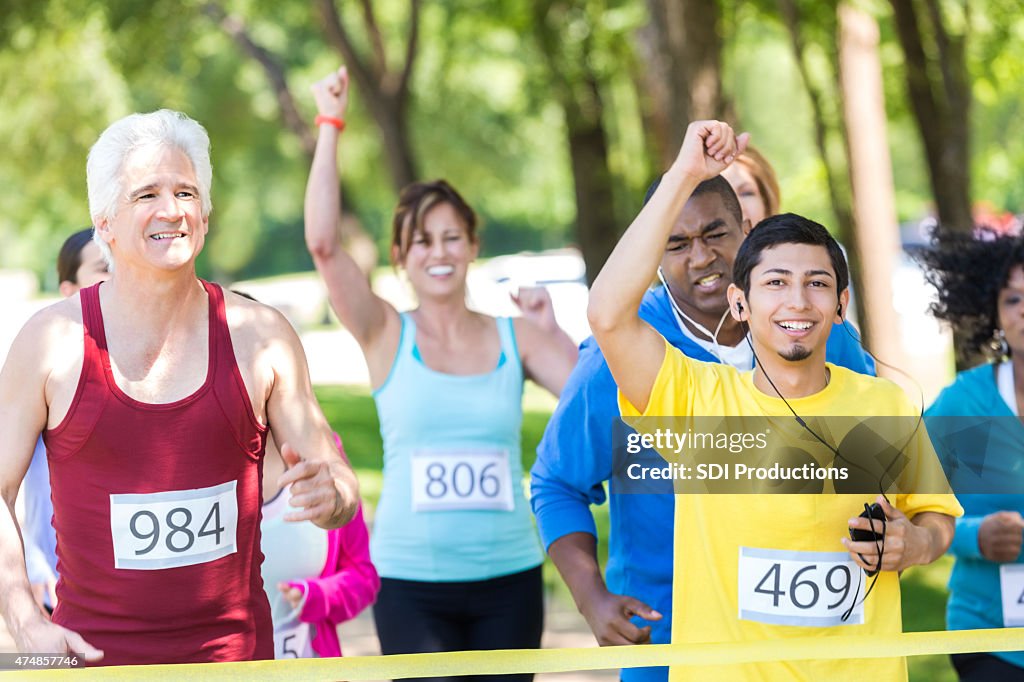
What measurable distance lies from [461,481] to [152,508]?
5.09 ft

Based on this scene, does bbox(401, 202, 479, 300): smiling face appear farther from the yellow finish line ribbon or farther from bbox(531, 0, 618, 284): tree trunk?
bbox(531, 0, 618, 284): tree trunk

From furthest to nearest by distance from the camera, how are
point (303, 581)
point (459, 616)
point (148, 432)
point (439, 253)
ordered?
1. point (439, 253)
2. point (459, 616)
3. point (303, 581)
4. point (148, 432)

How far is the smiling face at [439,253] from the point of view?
442 centimetres

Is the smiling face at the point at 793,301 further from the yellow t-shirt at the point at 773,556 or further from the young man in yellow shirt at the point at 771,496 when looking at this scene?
the yellow t-shirt at the point at 773,556

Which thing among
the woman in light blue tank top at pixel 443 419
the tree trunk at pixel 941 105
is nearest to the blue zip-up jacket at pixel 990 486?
the woman in light blue tank top at pixel 443 419

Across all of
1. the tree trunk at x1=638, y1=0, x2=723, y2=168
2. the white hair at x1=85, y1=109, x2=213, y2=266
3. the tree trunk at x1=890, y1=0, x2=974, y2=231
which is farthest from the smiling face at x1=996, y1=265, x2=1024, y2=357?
the tree trunk at x1=638, y1=0, x2=723, y2=168

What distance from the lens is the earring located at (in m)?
3.84

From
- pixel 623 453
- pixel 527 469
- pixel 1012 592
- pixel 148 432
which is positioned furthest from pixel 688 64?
pixel 148 432

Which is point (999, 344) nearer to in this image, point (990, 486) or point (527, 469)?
point (990, 486)

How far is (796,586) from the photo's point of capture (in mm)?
2701

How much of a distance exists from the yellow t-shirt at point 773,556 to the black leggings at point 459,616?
50.6 inches

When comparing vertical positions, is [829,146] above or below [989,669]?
above

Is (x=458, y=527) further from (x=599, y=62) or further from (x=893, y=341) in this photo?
(x=599, y=62)

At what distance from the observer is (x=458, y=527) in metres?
4.11
